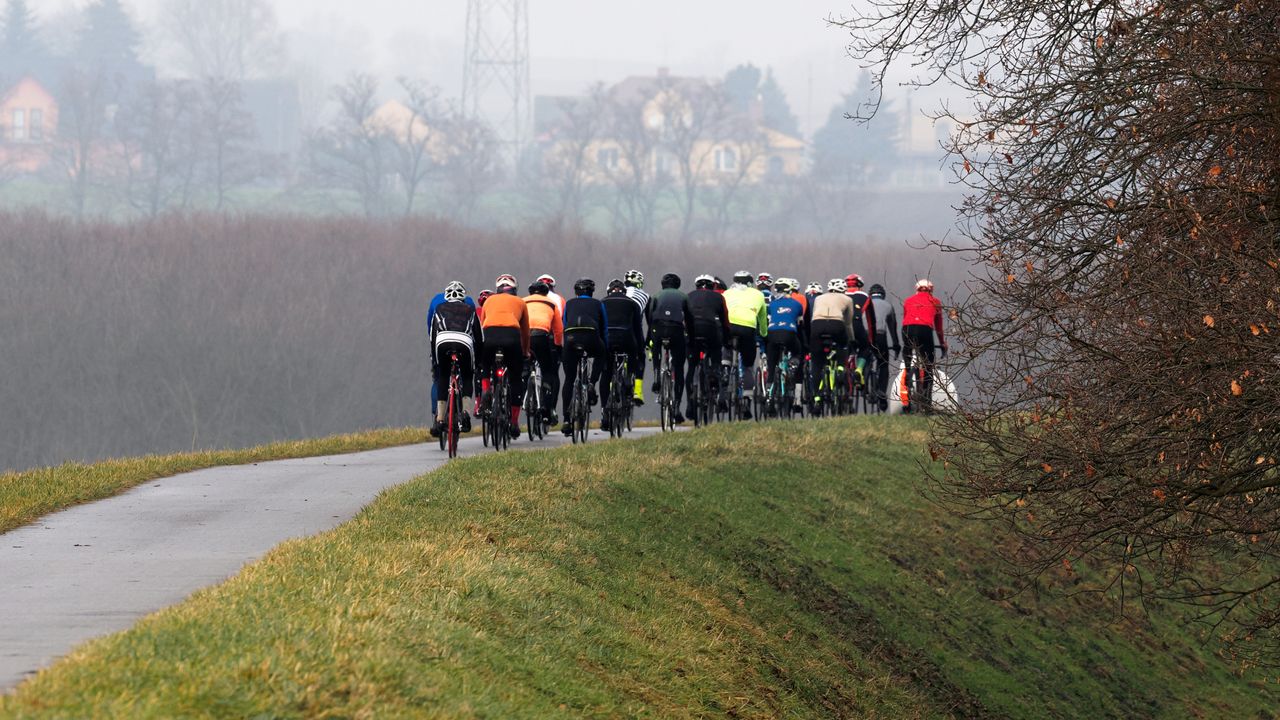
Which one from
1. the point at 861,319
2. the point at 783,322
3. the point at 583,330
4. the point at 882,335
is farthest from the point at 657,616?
the point at 882,335

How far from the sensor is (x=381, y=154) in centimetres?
11212

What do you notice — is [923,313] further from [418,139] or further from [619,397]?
[418,139]

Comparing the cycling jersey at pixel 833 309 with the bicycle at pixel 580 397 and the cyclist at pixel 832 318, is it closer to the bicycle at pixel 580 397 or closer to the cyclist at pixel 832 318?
the cyclist at pixel 832 318

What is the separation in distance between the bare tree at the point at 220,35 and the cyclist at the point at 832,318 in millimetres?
120486

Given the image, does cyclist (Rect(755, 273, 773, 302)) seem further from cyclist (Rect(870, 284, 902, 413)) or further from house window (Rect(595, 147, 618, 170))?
house window (Rect(595, 147, 618, 170))

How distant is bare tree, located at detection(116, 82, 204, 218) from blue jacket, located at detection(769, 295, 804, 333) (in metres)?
81.3

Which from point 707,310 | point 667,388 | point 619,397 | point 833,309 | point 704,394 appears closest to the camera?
point 619,397

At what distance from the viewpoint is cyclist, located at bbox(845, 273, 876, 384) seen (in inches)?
1035

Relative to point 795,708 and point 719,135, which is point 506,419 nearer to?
point 795,708

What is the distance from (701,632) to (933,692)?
175 inches

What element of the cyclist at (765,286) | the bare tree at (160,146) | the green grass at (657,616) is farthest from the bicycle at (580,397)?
the bare tree at (160,146)

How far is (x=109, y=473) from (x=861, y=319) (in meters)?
13.0

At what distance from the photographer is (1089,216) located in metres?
14.9

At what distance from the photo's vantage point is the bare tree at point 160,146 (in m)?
104
